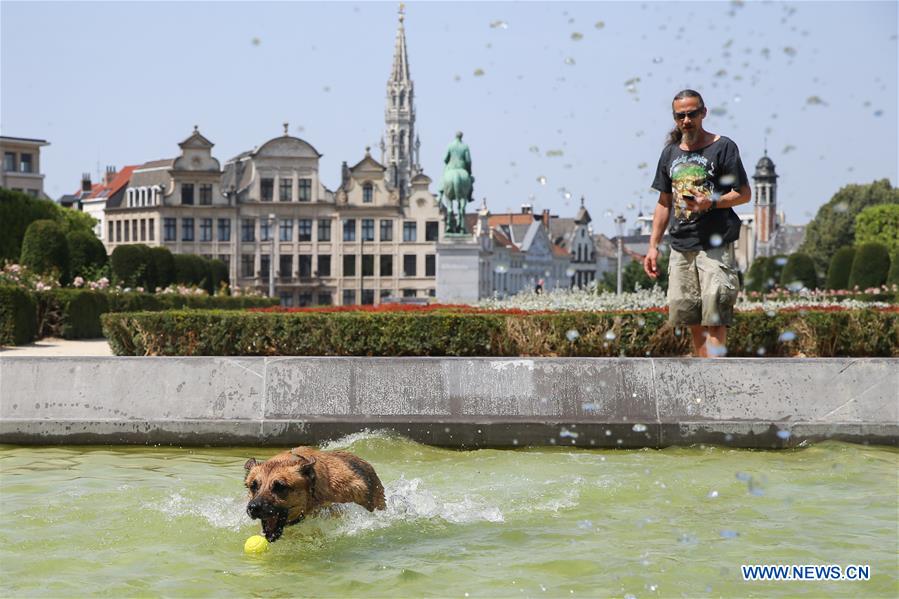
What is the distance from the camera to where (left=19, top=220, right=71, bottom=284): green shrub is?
102ft

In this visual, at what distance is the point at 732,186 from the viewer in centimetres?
936

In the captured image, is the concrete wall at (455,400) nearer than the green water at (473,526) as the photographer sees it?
No

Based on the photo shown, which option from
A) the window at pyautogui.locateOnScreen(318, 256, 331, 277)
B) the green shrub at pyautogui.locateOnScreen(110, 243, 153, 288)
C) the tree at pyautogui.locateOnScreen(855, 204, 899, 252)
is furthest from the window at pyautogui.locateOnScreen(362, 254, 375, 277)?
the green shrub at pyautogui.locateOnScreen(110, 243, 153, 288)

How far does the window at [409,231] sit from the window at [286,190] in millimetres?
8761

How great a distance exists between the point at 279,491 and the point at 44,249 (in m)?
27.7

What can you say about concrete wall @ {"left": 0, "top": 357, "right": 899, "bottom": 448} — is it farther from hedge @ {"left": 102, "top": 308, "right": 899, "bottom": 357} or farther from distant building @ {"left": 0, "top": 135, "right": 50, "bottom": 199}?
distant building @ {"left": 0, "top": 135, "right": 50, "bottom": 199}

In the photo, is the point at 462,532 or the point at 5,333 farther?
the point at 5,333

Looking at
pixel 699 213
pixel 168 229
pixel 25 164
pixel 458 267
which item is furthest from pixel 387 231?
pixel 699 213

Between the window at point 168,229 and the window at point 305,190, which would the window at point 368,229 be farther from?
the window at point 168,229

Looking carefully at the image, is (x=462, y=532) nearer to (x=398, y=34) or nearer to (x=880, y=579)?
(x=880, y=579)

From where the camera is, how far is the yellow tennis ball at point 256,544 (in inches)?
244

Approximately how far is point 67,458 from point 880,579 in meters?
6.23

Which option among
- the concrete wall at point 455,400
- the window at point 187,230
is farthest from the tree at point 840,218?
the concrete wall at point 455,400

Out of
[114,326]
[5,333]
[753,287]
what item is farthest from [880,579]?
[753,287]
